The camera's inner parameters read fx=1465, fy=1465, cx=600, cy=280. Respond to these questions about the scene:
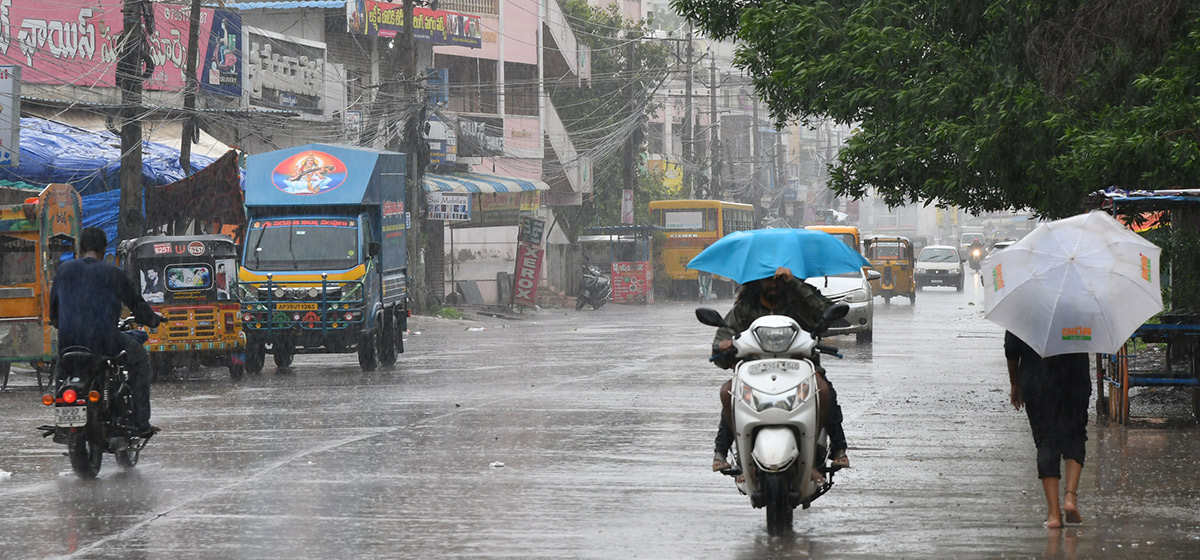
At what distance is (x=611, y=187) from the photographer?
61062 mm

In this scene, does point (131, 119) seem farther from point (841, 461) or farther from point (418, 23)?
point (418, 23)

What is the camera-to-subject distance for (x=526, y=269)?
44594 millimetres

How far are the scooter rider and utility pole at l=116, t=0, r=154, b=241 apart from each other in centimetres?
1704

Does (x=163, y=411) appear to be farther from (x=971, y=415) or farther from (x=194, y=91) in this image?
(x=194, y=91)

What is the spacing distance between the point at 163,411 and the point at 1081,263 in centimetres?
1061

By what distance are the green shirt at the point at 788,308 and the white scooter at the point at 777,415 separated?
32 cm

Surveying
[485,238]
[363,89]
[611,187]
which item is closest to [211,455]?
[363,89]

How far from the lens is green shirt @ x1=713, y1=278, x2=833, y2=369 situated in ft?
27.5

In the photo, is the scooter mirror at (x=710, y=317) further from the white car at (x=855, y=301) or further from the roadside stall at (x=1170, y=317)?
the white car at (x=855, y=301)

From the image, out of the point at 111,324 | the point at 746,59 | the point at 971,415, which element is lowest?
the point at 971,415

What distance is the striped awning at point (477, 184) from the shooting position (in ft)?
140

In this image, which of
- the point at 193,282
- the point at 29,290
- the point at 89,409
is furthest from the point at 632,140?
the point at 89,409

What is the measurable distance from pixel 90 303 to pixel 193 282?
10062mm

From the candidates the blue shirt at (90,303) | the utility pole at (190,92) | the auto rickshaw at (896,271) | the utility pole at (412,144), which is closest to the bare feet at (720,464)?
the blue shirt at (90,303)
